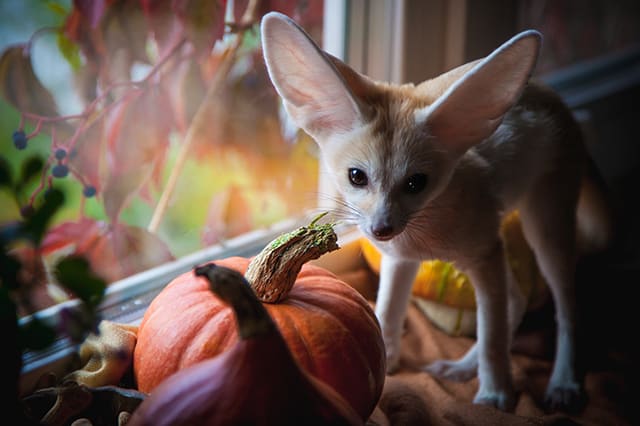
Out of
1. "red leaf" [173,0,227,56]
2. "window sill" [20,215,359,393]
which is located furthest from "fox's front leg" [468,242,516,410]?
"red leaf" [173,0,227,56]

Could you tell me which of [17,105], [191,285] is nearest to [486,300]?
[191,285]

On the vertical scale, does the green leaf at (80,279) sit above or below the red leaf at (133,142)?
above

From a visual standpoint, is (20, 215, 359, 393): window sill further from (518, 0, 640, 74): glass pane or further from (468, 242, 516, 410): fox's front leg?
(518, 0, 640, 74): glass pane

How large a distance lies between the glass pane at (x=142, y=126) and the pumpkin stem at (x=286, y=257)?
0.37 metres

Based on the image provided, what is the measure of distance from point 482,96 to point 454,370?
0.69 meters

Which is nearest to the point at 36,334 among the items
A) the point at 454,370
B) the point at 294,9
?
the point at 454,370

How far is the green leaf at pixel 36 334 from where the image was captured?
0.68 m

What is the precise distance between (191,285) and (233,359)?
1.06 feet

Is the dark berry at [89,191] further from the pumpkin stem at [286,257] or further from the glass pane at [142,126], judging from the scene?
the pumpkin stem at [286,257]

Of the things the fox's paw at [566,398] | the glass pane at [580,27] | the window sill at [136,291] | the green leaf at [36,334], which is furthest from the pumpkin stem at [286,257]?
the glass pane at [580,27]

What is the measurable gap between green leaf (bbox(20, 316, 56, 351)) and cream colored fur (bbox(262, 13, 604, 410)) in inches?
20.0

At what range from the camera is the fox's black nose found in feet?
3.26

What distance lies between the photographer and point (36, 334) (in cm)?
68

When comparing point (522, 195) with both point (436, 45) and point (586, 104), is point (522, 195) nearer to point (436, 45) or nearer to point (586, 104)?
point (436, 45)
